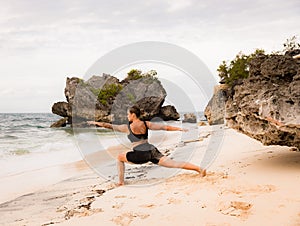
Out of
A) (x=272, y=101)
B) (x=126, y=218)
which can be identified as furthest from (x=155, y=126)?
(x=126, y=218)

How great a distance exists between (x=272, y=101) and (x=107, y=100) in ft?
154

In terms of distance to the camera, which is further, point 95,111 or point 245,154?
point 95,111

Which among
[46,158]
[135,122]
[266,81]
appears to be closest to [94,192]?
[135,122]

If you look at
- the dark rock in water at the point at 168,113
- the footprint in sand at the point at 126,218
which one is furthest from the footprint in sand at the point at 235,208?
the dark rock in water at the point at 168,113

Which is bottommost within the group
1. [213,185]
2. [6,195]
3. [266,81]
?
[6,195]

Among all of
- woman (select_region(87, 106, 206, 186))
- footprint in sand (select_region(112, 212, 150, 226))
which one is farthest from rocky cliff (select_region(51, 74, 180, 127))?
footprint in sand (select_region(112, 212, 150, 226))

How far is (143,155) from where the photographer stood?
695cm

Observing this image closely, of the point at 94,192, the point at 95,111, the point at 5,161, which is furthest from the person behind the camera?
the point at 95,111

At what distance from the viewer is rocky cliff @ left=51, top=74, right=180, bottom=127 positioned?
5103 centimetres

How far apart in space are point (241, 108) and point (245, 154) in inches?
86.8

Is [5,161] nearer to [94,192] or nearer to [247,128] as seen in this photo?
[94,192]

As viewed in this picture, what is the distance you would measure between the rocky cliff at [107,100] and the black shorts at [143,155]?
41.8m

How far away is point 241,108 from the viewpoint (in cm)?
764

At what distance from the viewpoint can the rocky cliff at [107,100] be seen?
51031 mm
